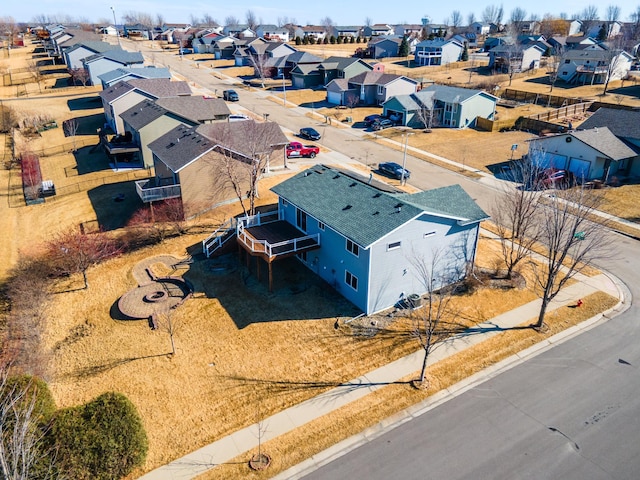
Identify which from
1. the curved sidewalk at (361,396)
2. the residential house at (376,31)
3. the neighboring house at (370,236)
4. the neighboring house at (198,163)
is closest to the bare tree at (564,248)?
the curved sidewalk at (361,396)

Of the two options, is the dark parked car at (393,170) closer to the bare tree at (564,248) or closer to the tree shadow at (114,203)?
the bare tree at (564,248)

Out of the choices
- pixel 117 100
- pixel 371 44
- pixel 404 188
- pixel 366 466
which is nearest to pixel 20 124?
pixel 117 100

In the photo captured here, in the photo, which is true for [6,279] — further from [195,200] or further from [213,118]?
[213,118]

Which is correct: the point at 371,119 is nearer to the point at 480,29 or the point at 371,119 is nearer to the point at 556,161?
the point at 556,161

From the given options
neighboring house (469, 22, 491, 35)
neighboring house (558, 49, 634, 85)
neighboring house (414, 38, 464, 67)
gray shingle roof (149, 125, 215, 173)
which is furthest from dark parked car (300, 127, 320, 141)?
neighboring house (469, 22, 491, 35)

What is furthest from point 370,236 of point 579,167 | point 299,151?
point 579,167
